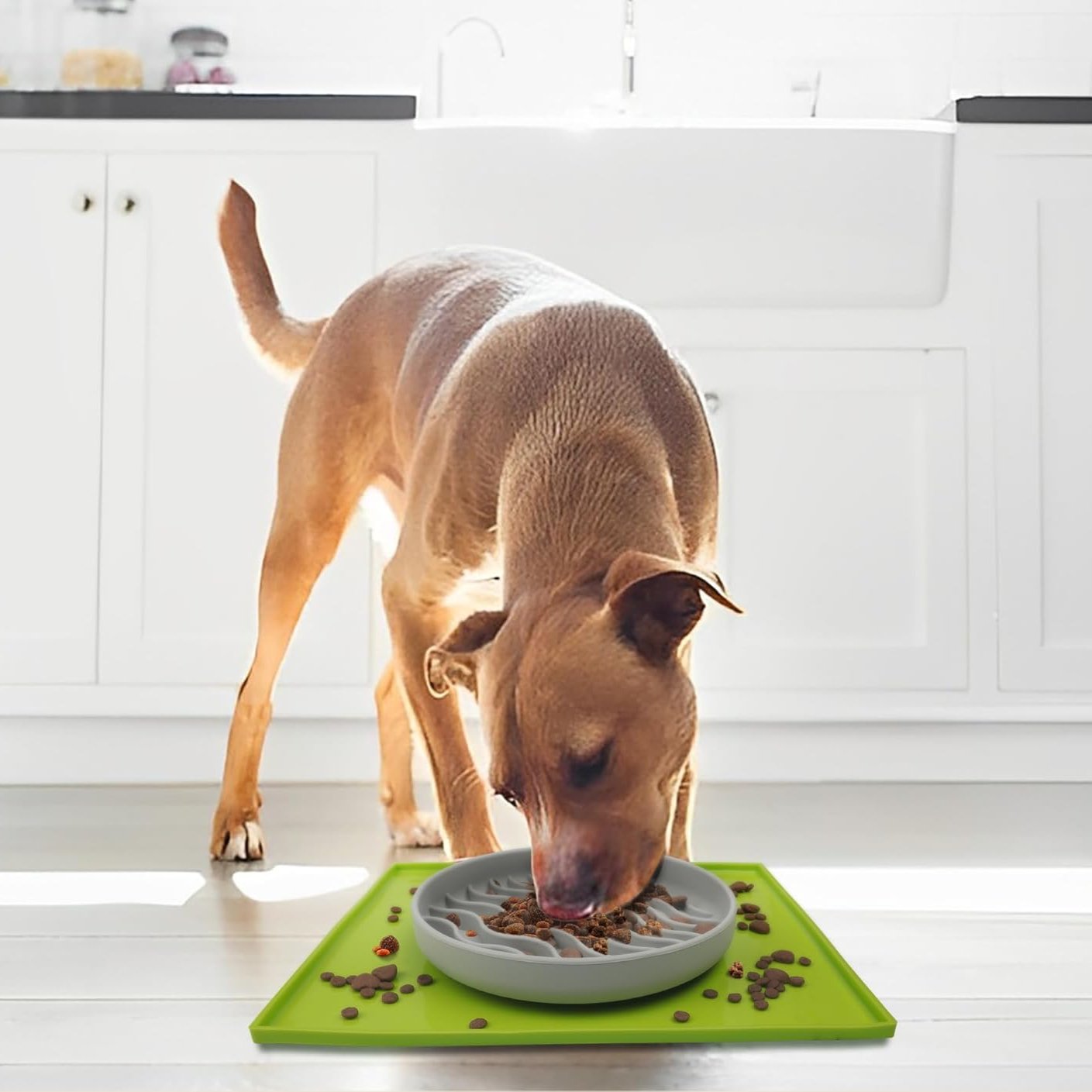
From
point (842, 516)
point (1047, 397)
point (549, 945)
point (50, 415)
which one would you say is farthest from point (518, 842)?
point (1047, 397)

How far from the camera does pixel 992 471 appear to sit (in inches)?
80.7

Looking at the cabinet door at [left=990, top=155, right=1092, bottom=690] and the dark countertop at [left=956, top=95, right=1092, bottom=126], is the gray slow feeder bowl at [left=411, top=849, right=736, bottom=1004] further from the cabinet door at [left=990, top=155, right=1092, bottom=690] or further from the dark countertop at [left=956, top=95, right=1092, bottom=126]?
the dark countertop at [left=956, top=95, right=1092, bottom=126]

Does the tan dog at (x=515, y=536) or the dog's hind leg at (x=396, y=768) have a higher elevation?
the tan dog at (x=515, y=536)

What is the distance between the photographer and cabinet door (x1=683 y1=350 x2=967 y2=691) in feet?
6.67

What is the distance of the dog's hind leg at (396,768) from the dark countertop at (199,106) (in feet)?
→ 3.26

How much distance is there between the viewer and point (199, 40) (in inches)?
98.7

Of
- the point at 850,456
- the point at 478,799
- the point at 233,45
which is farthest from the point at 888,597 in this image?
the point at 233,45

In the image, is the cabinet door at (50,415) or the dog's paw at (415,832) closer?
the dog's paw at (415,832)

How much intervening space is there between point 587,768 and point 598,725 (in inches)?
1.2

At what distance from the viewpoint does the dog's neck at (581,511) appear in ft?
2.92

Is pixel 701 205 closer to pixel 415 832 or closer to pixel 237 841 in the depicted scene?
pixel 415 832

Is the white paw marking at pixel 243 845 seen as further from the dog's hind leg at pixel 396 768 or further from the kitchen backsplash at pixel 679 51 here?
the kitchen backsplash at pixel 679 51

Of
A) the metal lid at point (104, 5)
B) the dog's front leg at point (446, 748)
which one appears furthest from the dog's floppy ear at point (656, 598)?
the metal lid at point (104, 5)

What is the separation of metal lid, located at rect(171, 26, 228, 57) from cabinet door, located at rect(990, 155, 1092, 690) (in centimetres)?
161
